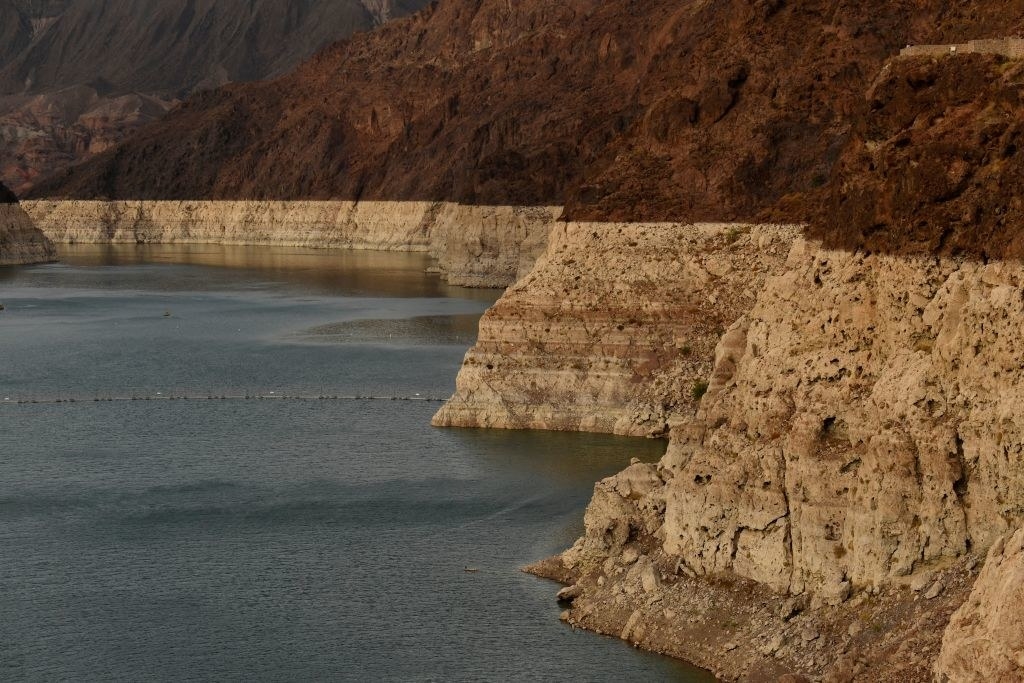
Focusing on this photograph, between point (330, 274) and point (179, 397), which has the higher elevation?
point (179, 397)

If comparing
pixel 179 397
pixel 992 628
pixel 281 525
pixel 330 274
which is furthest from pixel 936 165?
pixel 330 274

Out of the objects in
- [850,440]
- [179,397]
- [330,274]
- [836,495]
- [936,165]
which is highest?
[936,165]

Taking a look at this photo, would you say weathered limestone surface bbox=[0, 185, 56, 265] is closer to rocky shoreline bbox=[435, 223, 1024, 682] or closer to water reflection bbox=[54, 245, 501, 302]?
water reflection bbox=[54, 245, 501, 302]

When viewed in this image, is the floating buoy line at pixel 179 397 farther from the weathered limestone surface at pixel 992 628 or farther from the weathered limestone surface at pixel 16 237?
the weathered limestone surface at pixel 16 237

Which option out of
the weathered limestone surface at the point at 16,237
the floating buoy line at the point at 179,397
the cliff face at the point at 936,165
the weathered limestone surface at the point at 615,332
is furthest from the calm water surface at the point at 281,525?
the weathered limestone surface at the point at 16,237

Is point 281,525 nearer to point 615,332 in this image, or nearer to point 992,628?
point 615,332
